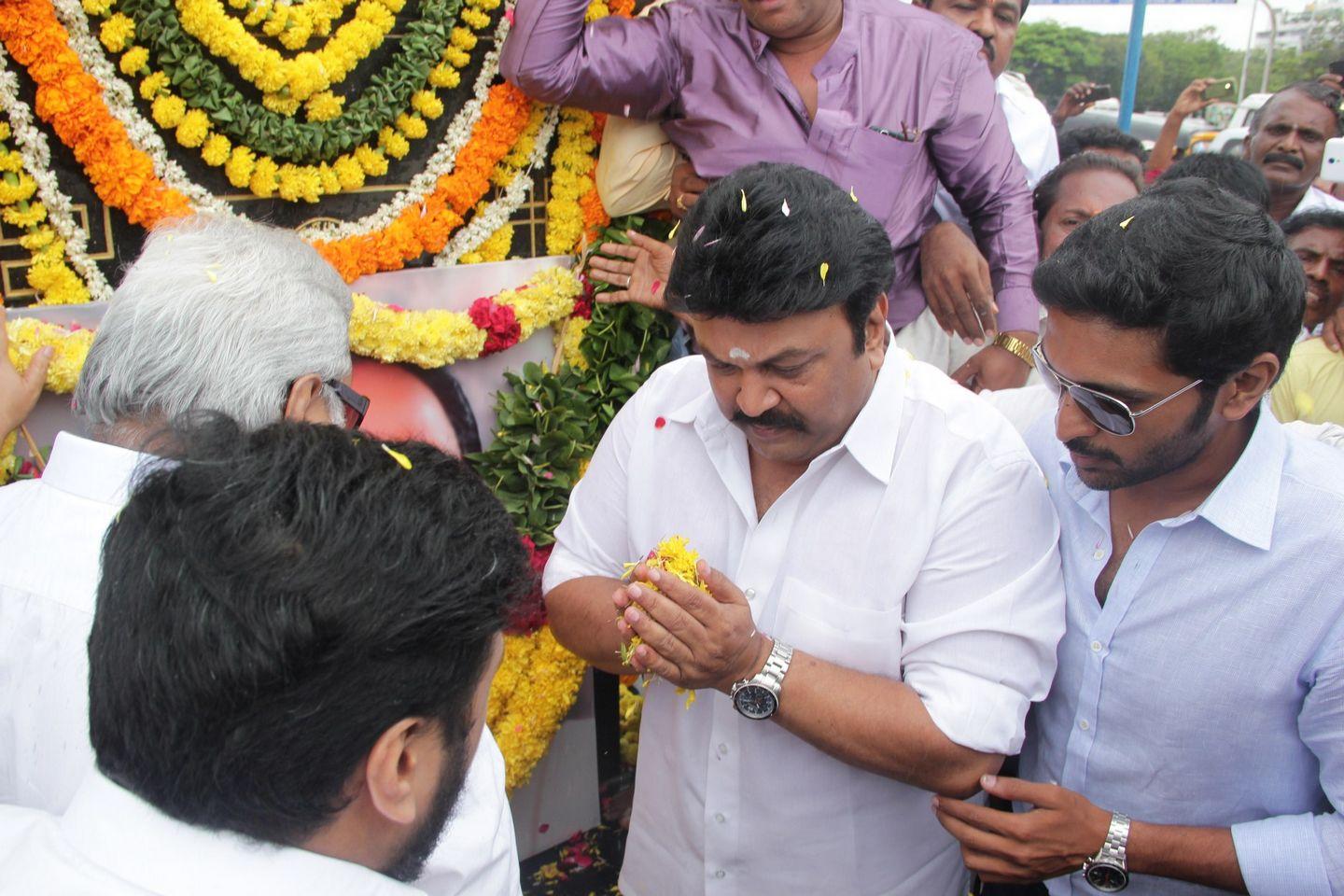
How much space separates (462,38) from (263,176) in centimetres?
70

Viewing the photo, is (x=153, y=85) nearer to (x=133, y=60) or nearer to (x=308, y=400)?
(x=133, y=60)

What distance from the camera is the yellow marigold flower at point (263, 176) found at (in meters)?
2.70

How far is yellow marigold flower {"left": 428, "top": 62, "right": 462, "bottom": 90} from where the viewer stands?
2934 mm

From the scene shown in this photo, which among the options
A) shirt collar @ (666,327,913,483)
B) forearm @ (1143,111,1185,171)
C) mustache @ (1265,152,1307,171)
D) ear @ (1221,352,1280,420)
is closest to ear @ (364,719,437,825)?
shirt collar @ (666,327,913,483)

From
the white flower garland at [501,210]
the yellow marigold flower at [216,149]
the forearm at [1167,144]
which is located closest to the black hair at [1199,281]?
the white flower garland at [501,210]

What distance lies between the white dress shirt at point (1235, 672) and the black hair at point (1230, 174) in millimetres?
1567

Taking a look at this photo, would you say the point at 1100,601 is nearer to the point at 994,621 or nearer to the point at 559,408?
the point at 994,621

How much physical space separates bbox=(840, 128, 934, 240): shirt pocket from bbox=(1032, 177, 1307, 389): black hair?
1.29 metres

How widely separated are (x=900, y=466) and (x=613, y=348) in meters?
1.51

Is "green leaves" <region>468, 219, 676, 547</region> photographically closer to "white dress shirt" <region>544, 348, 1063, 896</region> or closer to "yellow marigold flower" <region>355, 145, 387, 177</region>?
"yellow marigold flower" <region>355, 145, 387, 177</region>

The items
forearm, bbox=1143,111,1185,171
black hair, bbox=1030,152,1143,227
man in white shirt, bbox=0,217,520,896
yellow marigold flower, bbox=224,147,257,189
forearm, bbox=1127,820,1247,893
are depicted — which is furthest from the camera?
forearm, bbox=1143,111,1185,171

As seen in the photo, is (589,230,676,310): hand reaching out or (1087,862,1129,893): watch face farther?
(589,230,676,310): hand reaching out

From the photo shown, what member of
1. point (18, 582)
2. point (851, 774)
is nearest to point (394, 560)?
point (18, 582)

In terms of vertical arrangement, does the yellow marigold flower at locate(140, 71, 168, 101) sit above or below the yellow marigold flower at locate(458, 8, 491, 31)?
below
